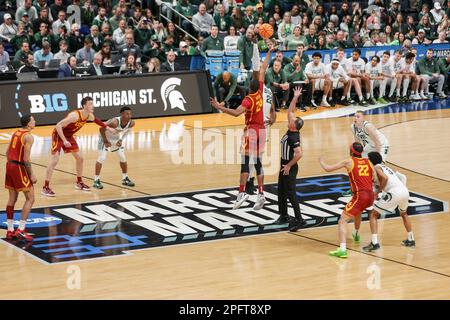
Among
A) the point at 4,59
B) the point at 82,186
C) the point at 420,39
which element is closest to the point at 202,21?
the point at 4,59

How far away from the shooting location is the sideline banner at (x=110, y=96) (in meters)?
25.9

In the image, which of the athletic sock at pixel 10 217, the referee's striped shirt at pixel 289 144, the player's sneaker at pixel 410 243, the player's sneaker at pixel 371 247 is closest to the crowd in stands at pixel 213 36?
the referee's striped shirt at pixel 289 144

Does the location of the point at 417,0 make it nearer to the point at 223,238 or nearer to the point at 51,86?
the point at 51,86

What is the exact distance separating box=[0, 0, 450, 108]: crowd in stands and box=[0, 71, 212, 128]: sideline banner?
0.54 metres

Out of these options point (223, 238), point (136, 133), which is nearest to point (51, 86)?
point (136, 133)

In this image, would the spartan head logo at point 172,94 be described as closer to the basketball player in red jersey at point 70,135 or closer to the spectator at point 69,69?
the spectator at point 69,69

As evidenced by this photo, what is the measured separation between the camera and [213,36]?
30.0m

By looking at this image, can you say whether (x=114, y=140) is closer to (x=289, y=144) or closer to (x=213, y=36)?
(x=289, y=144)

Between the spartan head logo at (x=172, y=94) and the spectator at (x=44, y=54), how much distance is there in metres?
3.25

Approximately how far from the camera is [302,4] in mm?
36000

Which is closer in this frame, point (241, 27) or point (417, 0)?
point (241, 27)

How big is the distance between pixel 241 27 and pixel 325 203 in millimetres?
15157

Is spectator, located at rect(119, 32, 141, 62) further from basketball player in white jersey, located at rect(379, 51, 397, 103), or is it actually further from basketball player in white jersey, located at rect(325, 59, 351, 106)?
basketball player in white jersey, located at rect(379, 51, 397, 103)

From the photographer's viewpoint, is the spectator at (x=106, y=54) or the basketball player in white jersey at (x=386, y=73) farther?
the basketball player in white jersey at (x=386, y=73)
